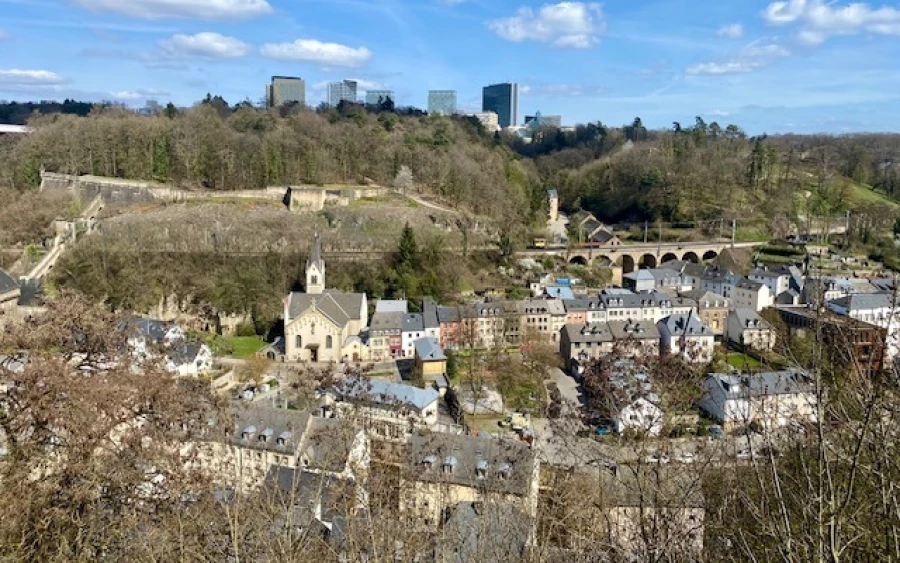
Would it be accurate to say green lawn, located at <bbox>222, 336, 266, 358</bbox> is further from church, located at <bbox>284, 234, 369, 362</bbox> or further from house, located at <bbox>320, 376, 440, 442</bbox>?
house, located at <bbox>320, 376, 440, 442</bbox>

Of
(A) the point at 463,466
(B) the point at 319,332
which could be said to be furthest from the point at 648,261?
(A) the point at 463,466

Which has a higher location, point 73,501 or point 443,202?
point 443,202

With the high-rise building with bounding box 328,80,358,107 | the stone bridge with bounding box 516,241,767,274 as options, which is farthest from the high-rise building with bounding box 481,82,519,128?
the stone bridge with bounding box 516,241,767,274

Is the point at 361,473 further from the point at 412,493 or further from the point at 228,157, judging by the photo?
the point at 228,157

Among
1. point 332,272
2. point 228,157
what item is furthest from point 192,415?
point 228,157

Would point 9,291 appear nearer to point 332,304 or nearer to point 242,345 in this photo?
point 242,345
